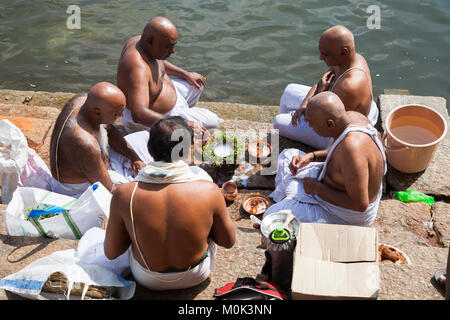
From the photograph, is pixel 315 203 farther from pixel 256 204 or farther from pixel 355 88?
pixel 355 88

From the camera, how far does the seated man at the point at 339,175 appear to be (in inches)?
167

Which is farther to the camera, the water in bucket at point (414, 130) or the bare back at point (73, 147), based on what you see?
the water in bucket at point (414, 130)

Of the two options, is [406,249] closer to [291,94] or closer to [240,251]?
[240,251]

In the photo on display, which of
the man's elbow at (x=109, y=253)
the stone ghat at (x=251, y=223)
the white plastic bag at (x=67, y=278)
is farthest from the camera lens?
the stone ghat at (x=251, y=223)

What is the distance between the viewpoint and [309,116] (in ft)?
14.7

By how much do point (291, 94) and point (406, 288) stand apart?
11.6 ft

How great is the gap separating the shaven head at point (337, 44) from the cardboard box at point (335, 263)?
8.25 feet

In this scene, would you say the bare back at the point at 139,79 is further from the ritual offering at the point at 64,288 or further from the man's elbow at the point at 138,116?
the ritual offering at the point at 64,288

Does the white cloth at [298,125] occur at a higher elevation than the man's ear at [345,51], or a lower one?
lower

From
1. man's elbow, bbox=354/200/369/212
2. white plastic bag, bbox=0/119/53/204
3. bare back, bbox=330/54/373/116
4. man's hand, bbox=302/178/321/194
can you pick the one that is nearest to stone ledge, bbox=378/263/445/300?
man's elbow, bbox=354/200/369/212

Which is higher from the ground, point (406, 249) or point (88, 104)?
point (88, 104)

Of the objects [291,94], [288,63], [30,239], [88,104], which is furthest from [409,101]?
[30,239]
